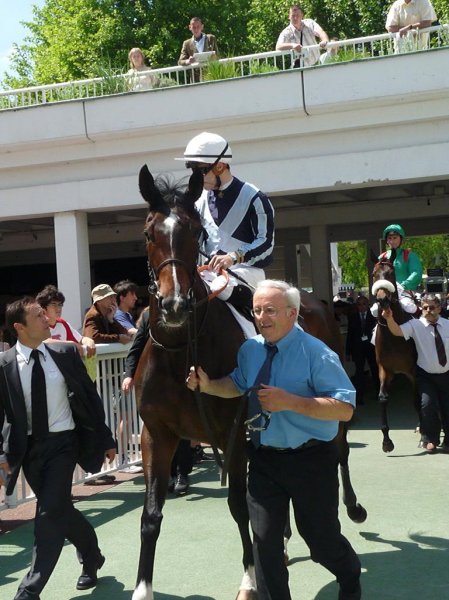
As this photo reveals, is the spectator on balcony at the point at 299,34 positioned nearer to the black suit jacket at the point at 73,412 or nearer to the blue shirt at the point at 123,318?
the blue shirt at the point at 123,318

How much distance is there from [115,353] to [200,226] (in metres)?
4.39

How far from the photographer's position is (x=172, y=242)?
4.19m

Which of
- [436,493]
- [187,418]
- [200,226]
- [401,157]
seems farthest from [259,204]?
[401,157]

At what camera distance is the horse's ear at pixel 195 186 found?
4473mm

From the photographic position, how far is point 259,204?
4.98 meters

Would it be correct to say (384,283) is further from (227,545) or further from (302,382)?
(302,382)

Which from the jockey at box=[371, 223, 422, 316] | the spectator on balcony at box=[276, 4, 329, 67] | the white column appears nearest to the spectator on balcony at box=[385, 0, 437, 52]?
the spectator on balcony at box=[276, 4, 329, 67]

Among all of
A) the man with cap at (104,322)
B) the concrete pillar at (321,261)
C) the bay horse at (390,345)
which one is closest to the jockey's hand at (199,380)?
the man with cap at (104,322)

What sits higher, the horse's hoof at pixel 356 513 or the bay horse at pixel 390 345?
the bay horse at pixel 390 345

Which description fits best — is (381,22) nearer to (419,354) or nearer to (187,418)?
(419,354)

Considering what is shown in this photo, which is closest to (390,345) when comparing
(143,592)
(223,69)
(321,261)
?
(223,69)

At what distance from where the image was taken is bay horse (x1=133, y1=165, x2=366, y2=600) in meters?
4.32

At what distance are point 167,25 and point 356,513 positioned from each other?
1063 inches

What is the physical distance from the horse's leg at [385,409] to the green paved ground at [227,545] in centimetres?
68
